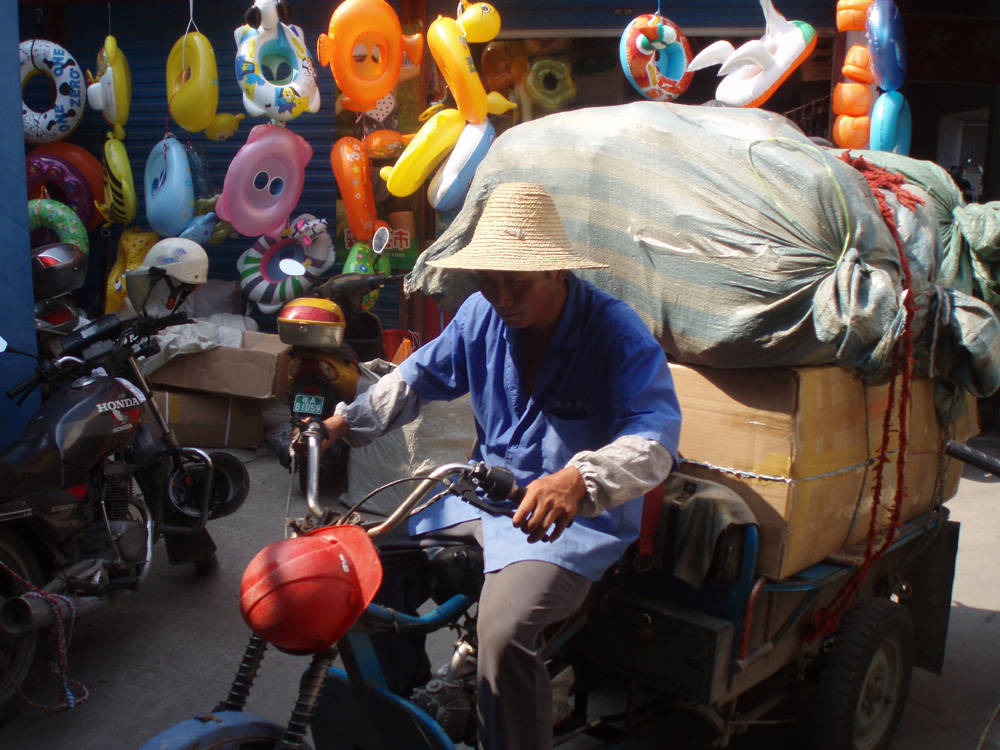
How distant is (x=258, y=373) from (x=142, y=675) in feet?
8.51

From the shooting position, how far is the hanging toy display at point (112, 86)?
20.7 feet

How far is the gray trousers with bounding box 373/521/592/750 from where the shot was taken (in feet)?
6.30

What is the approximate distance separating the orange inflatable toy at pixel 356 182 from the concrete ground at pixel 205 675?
2.62m

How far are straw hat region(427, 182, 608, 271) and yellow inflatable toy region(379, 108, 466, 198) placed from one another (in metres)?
3.50

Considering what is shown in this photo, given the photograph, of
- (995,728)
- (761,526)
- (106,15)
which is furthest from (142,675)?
(106,15)

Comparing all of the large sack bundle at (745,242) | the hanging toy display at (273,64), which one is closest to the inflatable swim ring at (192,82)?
the hanging toy display at (273,64)

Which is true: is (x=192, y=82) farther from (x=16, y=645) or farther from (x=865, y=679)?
(x=865, y=679)

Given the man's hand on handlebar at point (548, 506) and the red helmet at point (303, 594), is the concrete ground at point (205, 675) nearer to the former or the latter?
the red helmet at point (303, 594)

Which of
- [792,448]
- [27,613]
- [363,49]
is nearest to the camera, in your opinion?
[792,448]

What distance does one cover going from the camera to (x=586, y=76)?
822 cm

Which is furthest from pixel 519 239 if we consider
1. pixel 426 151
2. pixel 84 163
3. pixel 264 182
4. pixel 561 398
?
pixel 84 163

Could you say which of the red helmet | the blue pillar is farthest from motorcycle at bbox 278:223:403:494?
the red helmet

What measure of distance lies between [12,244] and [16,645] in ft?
5.89

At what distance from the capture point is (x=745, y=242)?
2.46 metres
